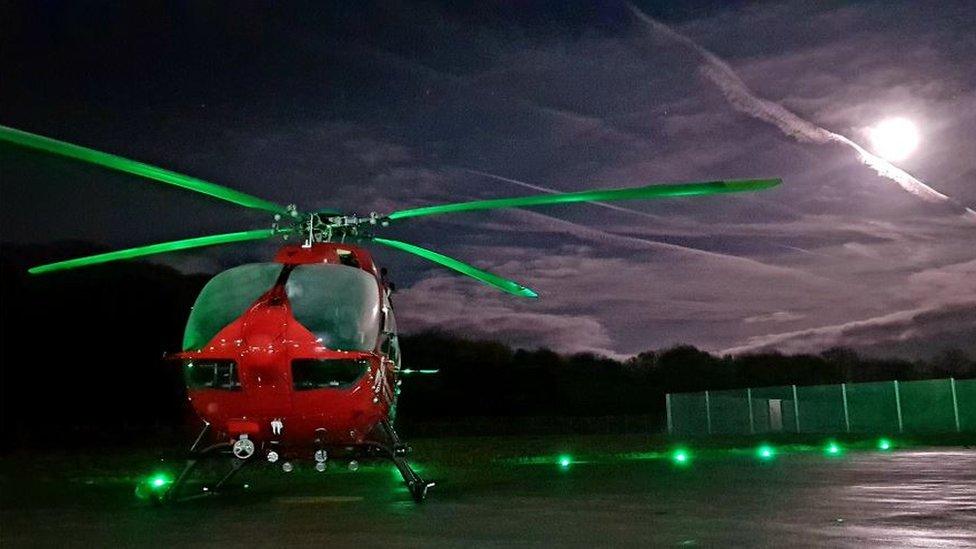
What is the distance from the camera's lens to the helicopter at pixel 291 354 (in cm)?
1047

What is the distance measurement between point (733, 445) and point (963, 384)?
13031 millimetres

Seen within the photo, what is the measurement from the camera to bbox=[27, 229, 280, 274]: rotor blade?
11984 millimetres

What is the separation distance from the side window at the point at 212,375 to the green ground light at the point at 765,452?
1286 cm

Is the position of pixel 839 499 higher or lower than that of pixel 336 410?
lower

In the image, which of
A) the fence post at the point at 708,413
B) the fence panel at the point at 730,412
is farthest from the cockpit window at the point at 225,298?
the fence post at the point at 708,413

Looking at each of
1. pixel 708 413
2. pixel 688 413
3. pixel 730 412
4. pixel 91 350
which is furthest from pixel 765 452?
pixel 91 350

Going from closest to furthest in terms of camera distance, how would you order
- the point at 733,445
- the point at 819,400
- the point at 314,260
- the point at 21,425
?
the point at 314,260 < the point at 733,445 < the point at 819,400 < the point at 21,425

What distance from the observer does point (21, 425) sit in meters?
47.9

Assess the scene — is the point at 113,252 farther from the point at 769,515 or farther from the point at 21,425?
the point at 21,425

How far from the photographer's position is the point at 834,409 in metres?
39.2

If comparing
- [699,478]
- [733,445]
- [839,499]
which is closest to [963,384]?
[733,445]

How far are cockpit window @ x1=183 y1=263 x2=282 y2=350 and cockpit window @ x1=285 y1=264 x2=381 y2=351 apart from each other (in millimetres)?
325

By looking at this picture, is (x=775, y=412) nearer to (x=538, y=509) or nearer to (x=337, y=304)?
(x=538, y=509)

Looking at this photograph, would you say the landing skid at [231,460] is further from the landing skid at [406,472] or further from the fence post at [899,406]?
the fence post at [899,406]
